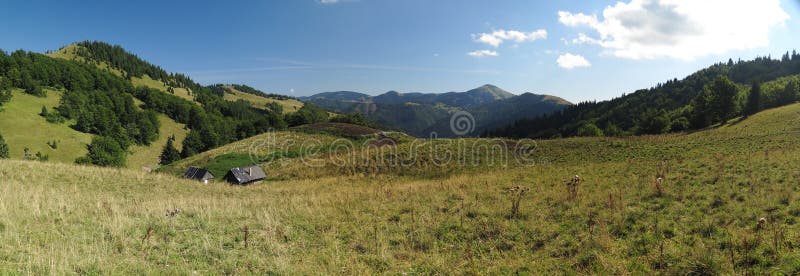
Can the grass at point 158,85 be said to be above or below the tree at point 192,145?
above

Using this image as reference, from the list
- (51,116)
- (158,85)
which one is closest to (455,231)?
(51,116)

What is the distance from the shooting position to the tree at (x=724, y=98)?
53.6 meters

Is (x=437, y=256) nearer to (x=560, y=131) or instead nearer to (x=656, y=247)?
(x=656, y=247)

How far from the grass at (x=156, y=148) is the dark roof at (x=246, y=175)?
203 ft

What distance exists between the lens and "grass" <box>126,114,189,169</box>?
262 ft

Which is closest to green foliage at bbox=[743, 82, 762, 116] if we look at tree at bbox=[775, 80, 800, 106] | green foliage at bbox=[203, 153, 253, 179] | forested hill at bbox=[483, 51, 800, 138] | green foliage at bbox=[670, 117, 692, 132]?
green foliage at bbox=[670, 117, 692, 132]

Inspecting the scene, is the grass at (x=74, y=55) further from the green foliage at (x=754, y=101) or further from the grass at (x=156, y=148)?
the green foliage at (x=754, y=101)

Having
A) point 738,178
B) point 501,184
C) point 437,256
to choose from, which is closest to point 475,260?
point 437,256

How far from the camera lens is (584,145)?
95.6 ft

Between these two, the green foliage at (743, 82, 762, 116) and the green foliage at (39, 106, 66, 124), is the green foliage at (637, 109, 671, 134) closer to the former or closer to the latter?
the green foliage at (743, 82, 762, 116)

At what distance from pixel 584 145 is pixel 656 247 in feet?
87.2

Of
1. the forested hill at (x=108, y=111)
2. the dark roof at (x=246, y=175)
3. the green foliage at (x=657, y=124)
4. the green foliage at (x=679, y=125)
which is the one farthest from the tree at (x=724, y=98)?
the forested hill at (x=108, y=111)

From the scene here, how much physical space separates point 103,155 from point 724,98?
116447 millimetres

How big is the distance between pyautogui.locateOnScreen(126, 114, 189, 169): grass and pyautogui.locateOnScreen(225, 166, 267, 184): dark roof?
203ft
